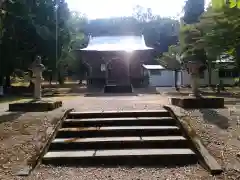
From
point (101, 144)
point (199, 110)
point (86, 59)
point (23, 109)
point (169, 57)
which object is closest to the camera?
point (101, 144)

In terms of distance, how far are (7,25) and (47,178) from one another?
20491 mm

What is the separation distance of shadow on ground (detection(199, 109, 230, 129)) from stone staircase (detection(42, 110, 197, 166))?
2.81ft

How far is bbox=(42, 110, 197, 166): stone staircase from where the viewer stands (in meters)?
5.61

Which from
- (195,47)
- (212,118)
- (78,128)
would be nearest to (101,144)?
(78,128)

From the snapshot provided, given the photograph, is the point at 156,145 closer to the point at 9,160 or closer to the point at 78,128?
the point at 78,128

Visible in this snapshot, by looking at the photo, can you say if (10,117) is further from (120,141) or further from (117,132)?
(120,141)

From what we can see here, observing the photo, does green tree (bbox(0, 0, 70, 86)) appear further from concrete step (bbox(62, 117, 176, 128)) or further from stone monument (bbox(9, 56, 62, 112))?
concrete step (bbox(62, 117, 176, 128))

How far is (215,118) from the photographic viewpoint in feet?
24.1

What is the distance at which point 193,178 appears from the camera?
4.79 m

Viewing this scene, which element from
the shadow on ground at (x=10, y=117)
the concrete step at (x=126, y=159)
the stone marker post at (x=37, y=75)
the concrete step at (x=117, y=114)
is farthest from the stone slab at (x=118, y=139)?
the stone marker post at (x=37, y=75)

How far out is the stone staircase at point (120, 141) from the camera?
18.4ft

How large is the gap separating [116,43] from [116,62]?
256 cm

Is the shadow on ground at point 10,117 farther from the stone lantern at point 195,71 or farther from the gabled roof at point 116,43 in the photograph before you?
the gabled roof at point 116,43

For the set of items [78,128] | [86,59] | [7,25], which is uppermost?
[7,25]
